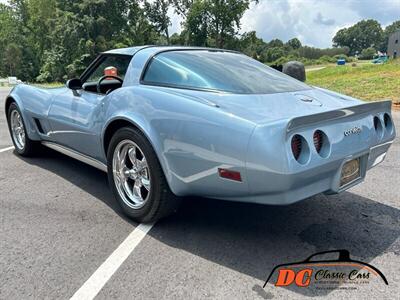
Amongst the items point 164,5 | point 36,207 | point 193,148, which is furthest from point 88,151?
point 164,5

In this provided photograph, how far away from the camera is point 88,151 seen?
378cm

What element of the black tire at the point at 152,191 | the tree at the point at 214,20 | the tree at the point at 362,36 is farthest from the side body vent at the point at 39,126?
the tree at the point at 362,36

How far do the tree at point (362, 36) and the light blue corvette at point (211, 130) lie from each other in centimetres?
17312

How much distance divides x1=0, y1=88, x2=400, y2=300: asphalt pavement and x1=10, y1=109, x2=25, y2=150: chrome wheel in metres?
1.26

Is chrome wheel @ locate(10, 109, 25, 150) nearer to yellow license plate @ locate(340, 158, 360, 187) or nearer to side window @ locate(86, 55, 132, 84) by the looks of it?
side window @ locate(86, 55, 132, 84)

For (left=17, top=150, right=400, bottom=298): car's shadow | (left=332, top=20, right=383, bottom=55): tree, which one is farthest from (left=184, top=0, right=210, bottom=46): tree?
(left=332, top=20, right=383, bottom=55): tree

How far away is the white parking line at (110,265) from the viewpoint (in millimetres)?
2295

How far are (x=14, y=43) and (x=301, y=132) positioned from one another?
71627mm

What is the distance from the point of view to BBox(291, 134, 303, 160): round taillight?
7.89ft

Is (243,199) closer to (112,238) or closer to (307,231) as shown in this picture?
(307,231)

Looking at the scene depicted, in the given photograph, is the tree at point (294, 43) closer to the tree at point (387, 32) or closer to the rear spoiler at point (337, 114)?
the tree at point (387, 32)

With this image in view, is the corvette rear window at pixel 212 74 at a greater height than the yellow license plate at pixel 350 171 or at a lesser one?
greater

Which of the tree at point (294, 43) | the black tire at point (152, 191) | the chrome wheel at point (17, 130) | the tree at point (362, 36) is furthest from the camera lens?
the tree at point (362, 36)

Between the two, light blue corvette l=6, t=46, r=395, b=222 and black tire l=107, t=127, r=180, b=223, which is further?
black tire l=107, t=127, r=180, b=223
